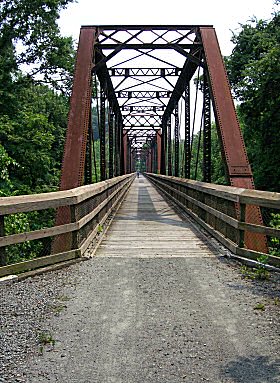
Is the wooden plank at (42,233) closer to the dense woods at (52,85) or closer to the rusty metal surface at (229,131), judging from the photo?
the rusty metal surface at (229,131)

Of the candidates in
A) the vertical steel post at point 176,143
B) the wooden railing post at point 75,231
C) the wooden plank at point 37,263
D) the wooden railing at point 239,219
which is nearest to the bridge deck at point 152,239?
the wooden railing at point 239,219

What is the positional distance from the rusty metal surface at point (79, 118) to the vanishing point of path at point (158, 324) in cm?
277

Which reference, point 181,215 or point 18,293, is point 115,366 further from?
point 181,215

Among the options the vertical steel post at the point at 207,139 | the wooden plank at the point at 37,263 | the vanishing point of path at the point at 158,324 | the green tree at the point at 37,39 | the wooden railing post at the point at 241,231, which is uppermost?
the green tree at the point at 37,39

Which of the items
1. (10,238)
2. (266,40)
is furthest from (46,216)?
(10,238)

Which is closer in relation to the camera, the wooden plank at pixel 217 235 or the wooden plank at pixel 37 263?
the wooden plank at pixel 37 263

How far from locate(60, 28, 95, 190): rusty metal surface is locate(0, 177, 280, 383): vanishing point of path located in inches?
109

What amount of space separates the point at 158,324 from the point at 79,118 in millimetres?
6976

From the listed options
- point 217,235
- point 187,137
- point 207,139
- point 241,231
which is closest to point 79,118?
point 207,139

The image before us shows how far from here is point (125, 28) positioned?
44.3 feet

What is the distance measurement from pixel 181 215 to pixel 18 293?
8163mm

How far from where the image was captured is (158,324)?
371cm

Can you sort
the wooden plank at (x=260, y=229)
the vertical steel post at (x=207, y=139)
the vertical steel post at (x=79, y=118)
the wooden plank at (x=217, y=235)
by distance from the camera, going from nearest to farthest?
1. the wooden plank at (x=260, y=229)
2. the wooden plank at (x=217, y=235)
3. the vertical steel post at (x=79, y=118)
4. the vertical steel post at (x=207, y=139)

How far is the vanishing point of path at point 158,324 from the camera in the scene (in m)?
2.90
